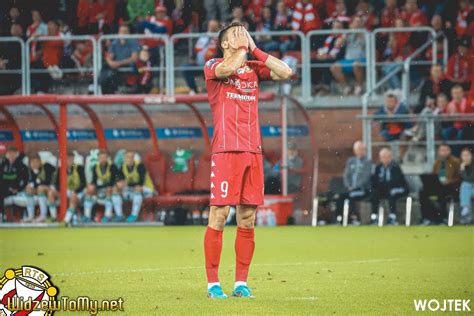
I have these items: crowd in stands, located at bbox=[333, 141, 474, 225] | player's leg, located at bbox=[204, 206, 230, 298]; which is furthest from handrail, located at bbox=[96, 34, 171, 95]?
player's leg, located at bbox=[204, 206, 230, 298]

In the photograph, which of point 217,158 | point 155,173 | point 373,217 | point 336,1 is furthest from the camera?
point 336,1

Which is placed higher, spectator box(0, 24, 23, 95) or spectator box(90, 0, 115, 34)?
spectator box(90, 0, 115, 34)

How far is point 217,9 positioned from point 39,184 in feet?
20.1

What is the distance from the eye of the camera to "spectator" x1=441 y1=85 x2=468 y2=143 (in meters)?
25.6

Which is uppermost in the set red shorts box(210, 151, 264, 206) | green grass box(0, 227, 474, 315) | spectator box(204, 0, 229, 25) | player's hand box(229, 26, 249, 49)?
spectator box(204, 0, 229, 25)

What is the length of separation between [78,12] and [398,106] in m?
8.16

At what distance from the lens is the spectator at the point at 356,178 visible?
974 inches

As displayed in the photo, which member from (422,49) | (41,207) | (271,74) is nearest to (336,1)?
(422,49)

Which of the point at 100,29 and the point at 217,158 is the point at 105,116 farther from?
the point at 217,158

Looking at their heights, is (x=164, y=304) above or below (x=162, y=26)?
below

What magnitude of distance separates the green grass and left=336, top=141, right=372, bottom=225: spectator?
1.42 m

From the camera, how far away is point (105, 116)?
2728cm

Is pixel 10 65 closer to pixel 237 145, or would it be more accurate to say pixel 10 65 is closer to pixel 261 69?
pixel 261 69

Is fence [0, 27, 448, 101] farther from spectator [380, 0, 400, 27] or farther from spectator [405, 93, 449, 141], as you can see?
spectator [405, 93, 449, 141]
